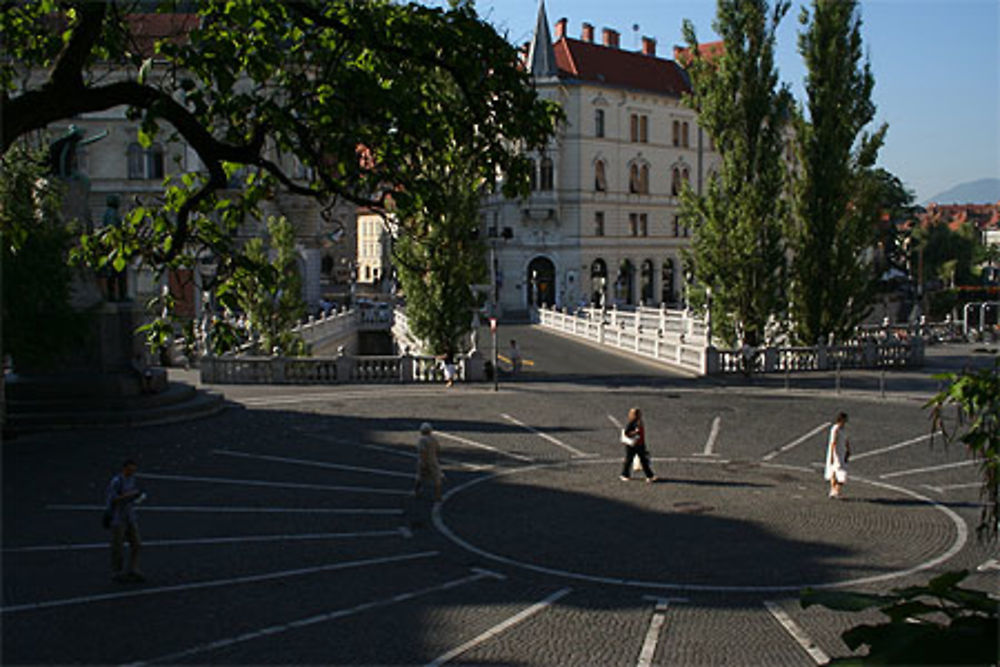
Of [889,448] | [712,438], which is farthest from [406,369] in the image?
[889,448]

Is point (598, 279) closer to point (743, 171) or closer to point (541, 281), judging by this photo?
point (541, 281)

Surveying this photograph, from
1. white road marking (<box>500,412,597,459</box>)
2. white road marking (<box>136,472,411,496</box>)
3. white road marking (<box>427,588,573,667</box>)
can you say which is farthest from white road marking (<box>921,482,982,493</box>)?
white road marking (<box>136,472,411,496</box>)

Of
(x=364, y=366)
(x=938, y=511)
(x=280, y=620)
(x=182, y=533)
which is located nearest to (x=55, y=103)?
(x=280, y=620)

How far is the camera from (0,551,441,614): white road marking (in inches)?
435

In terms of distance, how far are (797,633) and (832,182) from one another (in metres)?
30.2

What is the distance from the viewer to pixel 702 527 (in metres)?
14.6

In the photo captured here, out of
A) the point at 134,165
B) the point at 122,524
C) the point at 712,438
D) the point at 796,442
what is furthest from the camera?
the point at 134,165

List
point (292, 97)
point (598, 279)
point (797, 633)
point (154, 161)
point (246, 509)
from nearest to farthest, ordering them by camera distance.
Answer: point (292, 97)
point (797, 633)
point (246, 509)
point (154, 161)
point (598, 279)

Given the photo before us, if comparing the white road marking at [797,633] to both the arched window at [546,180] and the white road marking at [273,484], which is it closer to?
the white road marking at [273,484]

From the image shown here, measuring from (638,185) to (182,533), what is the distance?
6961cm

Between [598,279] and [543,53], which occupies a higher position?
[543,53]

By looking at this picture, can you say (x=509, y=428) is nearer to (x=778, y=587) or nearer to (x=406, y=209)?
(x=778, y=587)

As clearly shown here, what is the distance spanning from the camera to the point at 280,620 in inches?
416

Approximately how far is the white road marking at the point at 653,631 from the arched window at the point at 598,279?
6583 centimetres
